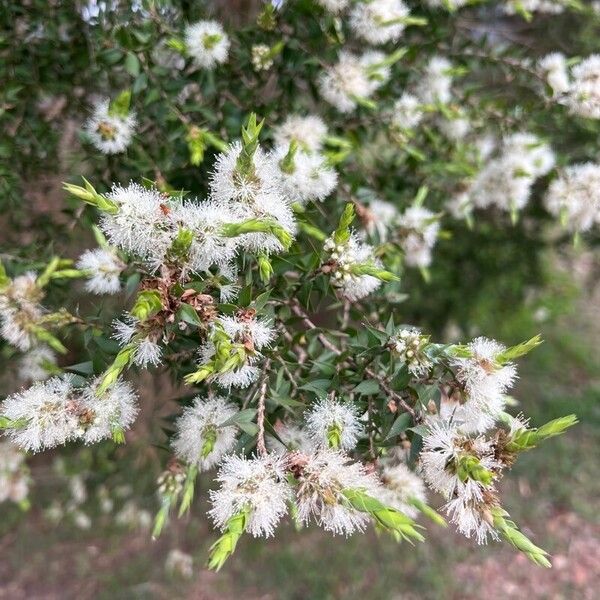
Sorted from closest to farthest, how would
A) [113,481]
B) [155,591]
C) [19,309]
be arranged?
[19,309] → [155,591] → [113,481]

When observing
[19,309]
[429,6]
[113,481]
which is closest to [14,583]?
[113,481]

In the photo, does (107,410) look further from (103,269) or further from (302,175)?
(302,175)

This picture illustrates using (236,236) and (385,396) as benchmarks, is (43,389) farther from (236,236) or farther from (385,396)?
(385,396)

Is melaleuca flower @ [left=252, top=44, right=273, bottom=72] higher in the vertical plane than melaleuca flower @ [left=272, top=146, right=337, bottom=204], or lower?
higher

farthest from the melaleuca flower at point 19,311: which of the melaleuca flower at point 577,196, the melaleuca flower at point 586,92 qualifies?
the melaleuca flower at point 586,92

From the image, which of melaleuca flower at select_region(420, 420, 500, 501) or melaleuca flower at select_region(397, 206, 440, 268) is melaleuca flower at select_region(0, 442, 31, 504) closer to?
melaleuca flower at select_region(397, 206, 440, 268)

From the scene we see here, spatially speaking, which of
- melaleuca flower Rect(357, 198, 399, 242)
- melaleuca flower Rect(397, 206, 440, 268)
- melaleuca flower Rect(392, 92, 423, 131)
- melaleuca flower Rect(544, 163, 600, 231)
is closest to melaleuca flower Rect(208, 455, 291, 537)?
melaleuca flower Rect(357, 198, 399, 242)
